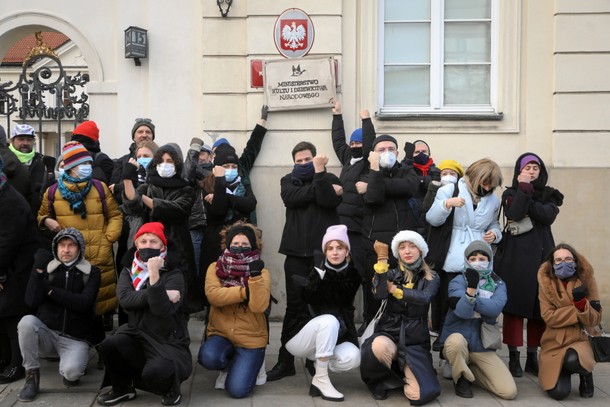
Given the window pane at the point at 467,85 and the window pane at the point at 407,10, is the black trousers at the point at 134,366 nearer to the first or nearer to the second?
the window pane at the point at 467,85

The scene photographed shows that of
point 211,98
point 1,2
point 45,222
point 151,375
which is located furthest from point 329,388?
point 1,2

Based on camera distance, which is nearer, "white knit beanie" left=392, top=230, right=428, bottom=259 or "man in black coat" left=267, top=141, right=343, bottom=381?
"white knit beanie" left=392, top=230, right=428, bottom=259

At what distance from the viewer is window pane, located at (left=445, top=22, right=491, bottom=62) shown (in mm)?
8477

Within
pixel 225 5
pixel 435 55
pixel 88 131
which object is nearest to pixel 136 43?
pixel 225 5

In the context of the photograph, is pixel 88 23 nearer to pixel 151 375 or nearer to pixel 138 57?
pixel 138 57

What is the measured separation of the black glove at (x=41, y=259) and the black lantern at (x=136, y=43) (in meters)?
3.19

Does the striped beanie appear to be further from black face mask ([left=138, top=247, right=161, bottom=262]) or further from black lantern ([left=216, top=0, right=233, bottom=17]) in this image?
black lantern ([left=216, top=0, right=233, bottom=17])

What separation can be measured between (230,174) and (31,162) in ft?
6.33

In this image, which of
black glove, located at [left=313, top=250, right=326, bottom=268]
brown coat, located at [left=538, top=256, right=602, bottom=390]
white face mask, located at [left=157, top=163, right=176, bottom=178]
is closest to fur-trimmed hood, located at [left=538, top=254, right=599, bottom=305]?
brown coat, located at [left=538, top=256, right=602, bottom=390]

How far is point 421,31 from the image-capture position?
8.51 metres

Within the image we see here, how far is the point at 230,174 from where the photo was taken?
6.77 m

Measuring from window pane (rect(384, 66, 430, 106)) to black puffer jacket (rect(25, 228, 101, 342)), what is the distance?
4.14 m

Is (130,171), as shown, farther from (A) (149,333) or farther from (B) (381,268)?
(B) (381,268)

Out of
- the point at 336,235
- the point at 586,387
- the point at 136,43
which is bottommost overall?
the point at 586,387
